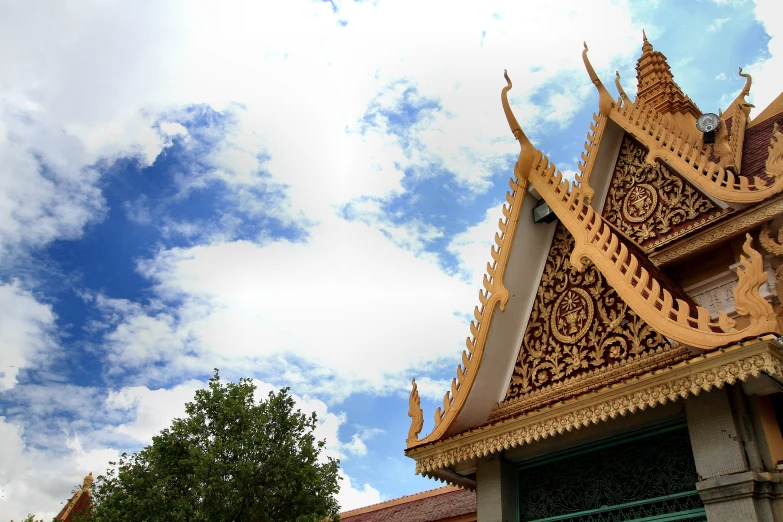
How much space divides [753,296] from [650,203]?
3.07 m

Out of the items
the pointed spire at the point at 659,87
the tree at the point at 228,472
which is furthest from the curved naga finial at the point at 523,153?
the tree at the point at 228,472

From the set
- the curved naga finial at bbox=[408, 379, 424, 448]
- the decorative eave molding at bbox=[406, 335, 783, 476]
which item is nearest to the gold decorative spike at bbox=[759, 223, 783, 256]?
the decorative eave molding at bbox=[406, 335, 783, 476]

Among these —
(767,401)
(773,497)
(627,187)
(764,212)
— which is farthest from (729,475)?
(627,187)

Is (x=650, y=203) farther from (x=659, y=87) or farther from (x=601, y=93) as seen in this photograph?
(x=659, y=87)

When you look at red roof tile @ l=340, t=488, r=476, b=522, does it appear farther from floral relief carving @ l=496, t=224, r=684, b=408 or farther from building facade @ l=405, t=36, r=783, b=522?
floral relief carving @ l=496, t=224, r=684, b=408

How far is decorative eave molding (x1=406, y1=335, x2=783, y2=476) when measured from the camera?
14.0 feet

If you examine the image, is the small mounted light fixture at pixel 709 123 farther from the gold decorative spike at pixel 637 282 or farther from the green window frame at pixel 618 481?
the green window frame at pixel 618 481

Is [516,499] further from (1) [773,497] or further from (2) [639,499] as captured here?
(1) [773,497]

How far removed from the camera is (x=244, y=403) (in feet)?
38.3

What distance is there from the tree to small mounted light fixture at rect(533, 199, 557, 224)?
630cm

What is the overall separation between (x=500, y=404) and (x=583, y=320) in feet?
3.87

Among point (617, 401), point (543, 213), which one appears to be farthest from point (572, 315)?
point (617, 401)

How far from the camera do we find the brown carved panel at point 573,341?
5.49 meters

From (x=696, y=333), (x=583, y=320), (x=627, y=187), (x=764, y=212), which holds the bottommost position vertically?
(x=696, y=333)
